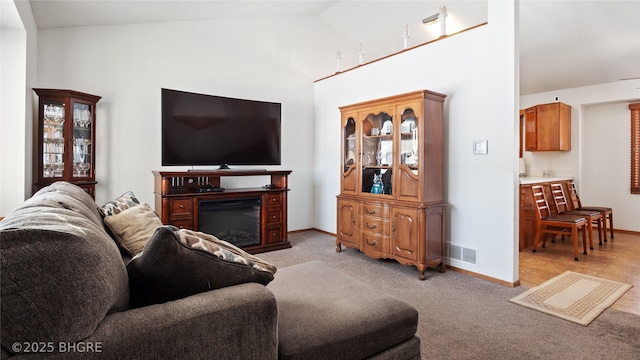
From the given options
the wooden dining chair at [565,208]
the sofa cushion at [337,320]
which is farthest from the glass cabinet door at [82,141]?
the wooden dining chair at [565,208]

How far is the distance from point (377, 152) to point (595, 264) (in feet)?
8.61

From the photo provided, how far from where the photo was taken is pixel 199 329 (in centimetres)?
94

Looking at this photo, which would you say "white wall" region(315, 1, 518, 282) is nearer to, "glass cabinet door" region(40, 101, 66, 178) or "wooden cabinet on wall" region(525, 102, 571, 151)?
"wooden cabinet on wall" region(525, 102, 571, 151)

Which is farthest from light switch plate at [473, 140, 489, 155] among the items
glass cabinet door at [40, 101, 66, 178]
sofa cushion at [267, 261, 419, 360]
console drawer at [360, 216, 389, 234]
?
glass cabinet door at [40, 101, 66, 178]

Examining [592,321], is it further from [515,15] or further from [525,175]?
[525,175]

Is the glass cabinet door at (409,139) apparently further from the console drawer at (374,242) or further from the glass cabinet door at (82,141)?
the glass cabinet door at (82,141)

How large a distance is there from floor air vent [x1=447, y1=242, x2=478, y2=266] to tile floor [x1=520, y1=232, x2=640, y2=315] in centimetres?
44

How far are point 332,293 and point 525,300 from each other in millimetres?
1950

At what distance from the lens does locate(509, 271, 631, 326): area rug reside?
2481mm

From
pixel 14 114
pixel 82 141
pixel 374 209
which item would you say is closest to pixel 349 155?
pixel 374 209

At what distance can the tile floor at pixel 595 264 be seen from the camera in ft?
9.72

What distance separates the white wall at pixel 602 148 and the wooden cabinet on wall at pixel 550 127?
8.5 inches

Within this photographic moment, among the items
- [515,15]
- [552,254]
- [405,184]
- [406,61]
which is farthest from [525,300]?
[406,61]

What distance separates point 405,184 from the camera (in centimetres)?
347
